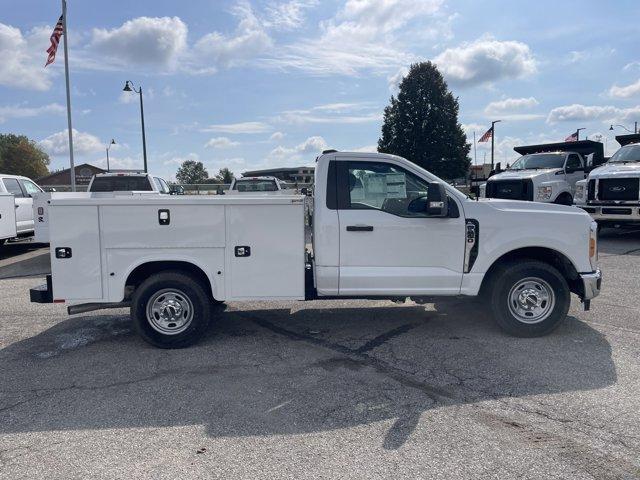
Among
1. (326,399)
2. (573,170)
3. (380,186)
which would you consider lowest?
(326,399)

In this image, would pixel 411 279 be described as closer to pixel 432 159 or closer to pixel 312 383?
pixel 312 383

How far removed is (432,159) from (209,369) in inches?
1783

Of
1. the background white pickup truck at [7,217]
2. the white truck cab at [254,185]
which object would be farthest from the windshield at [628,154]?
the background white pickup truck at [7,217]

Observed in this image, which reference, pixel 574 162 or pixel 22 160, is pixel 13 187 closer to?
pixel 574 162

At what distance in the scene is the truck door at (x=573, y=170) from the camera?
51.3ft

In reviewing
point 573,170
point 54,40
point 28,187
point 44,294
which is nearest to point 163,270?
point 44,294

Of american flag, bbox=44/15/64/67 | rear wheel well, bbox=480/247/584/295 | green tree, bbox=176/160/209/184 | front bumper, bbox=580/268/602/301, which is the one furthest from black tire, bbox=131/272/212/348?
green tree, bbox=176/160/209/184

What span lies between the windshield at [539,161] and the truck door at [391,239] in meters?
11.8

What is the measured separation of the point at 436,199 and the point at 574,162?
41.9 ft

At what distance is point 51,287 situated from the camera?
551cm

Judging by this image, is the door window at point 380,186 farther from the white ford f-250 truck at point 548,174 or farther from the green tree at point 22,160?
the green tree at point 22,160

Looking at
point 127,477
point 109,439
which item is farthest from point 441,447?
point 109,439

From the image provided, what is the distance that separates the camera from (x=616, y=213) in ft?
43.0

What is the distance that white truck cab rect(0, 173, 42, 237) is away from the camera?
1302 cm
